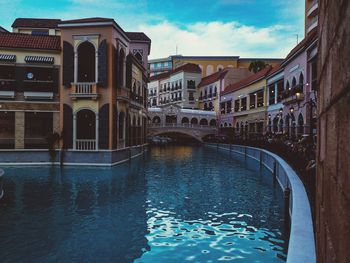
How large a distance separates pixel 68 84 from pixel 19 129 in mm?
4768

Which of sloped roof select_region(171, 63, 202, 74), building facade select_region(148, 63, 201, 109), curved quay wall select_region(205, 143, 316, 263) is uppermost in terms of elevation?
sloped roof select_region(171, 63, 202, 74)

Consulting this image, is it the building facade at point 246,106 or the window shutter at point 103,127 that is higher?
the building facade at point 246,106

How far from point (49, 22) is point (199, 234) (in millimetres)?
35302

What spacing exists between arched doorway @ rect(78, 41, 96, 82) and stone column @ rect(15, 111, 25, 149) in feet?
16.1

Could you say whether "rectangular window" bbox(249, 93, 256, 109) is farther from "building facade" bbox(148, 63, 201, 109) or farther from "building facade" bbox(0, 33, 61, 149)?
"building facade" bbox(0, 33, 61, 149)

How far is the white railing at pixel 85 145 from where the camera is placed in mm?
23438

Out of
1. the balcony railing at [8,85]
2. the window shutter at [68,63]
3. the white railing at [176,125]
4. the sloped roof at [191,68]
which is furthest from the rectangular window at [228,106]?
the balcony railing at [8,85]

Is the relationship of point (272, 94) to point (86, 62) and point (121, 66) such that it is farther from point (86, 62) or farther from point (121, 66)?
point (86, 62)

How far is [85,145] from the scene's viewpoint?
77.6 feet

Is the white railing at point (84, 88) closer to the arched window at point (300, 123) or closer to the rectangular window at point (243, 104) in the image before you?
the arched window at point (300, 123)

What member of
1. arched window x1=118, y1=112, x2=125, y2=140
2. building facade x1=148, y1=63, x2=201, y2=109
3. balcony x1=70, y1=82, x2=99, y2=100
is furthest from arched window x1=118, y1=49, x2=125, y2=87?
building facade x1=148, y1=63, x2=201, y2=109

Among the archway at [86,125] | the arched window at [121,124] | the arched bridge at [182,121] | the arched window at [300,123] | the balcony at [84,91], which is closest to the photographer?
the balcony at [84,91]

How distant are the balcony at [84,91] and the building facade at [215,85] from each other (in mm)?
37827

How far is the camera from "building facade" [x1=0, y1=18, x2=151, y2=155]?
23266mm
